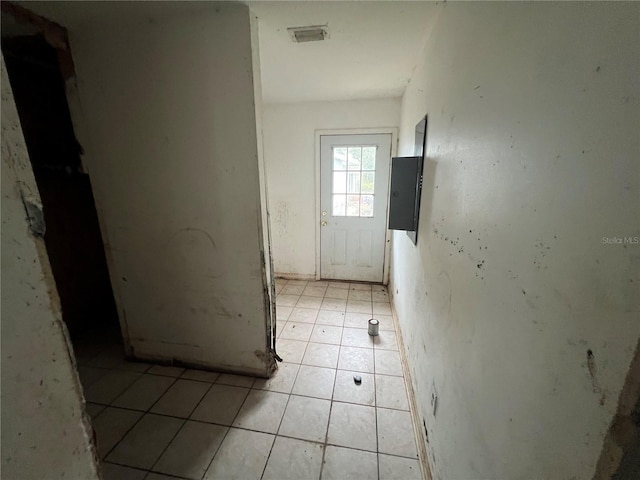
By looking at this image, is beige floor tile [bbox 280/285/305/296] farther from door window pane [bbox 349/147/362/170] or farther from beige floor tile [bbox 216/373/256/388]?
door window pane [bbox 349/147/362/170]

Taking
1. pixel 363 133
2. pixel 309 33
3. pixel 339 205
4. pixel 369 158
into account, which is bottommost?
pixel 339 205

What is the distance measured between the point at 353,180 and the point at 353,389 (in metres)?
2.31

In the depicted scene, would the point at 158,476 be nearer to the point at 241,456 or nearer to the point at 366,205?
the point at 241,456

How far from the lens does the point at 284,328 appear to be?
249 centimetres

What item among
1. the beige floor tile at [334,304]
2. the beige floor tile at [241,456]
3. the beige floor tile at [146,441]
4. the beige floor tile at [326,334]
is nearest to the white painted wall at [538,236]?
the beige floor tile at [241,456]

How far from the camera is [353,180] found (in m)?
3.17

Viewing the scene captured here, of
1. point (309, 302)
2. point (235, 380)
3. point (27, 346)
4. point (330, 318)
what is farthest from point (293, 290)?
point (27, 346)

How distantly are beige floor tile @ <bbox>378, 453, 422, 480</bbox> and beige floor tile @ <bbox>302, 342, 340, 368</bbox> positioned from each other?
719mm

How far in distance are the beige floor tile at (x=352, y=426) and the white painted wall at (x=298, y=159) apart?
209cm

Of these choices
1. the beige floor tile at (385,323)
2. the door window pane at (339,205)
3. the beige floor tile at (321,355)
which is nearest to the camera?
the beige floor tile at (321,355)

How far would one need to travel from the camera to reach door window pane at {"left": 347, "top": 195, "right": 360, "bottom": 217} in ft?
10.6

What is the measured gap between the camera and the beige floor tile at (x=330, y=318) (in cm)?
257

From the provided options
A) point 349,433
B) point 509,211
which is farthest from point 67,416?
point 349,433

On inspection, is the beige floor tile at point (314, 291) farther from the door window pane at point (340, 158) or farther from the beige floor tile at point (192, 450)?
the beige floor tile at point (192, 450)
